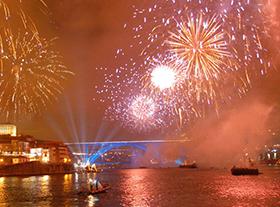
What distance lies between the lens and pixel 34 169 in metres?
98.2

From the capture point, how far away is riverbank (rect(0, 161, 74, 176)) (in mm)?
91250

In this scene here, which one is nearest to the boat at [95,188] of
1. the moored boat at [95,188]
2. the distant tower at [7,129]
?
the moored boat at [95,188]

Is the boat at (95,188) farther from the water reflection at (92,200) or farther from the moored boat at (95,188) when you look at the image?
the water reflection at (92,200)

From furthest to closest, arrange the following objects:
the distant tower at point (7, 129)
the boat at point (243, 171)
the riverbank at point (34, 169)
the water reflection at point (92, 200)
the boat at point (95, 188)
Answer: the distant tower at point (7, 129)
the boat at point (243, 171)
the riverbank at point (34, 169)
the boat at point (95, 188)
the water reflection at point (92, 200)

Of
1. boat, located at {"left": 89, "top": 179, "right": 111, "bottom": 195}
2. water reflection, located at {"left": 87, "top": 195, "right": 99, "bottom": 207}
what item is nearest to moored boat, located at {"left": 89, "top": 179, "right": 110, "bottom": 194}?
boat, located at {"left": 89, "top": 179, "right": 111, "bottom": 195}

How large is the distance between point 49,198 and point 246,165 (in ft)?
245

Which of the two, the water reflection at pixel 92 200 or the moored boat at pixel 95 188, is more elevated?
the moored boat at pixel 95 188

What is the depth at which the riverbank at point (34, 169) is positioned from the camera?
299 ft

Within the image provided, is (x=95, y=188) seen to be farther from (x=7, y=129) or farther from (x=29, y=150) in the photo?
(x=7, y=129)

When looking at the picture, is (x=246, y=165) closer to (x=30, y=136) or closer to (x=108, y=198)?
(x=30, y=136)

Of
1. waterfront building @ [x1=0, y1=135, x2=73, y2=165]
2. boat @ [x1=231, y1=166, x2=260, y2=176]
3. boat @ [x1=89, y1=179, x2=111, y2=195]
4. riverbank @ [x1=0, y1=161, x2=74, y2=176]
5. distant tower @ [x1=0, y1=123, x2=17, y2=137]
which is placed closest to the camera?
boat @ [x1=89, y1=179, x2=111, y2=195]

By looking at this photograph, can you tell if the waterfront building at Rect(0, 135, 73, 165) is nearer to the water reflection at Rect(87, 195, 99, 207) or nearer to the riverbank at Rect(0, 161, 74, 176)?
the riverbank at Rect(0, 161, 74, 176)

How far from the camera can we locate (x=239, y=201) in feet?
131

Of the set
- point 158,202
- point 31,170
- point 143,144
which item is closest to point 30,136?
point 31,170
